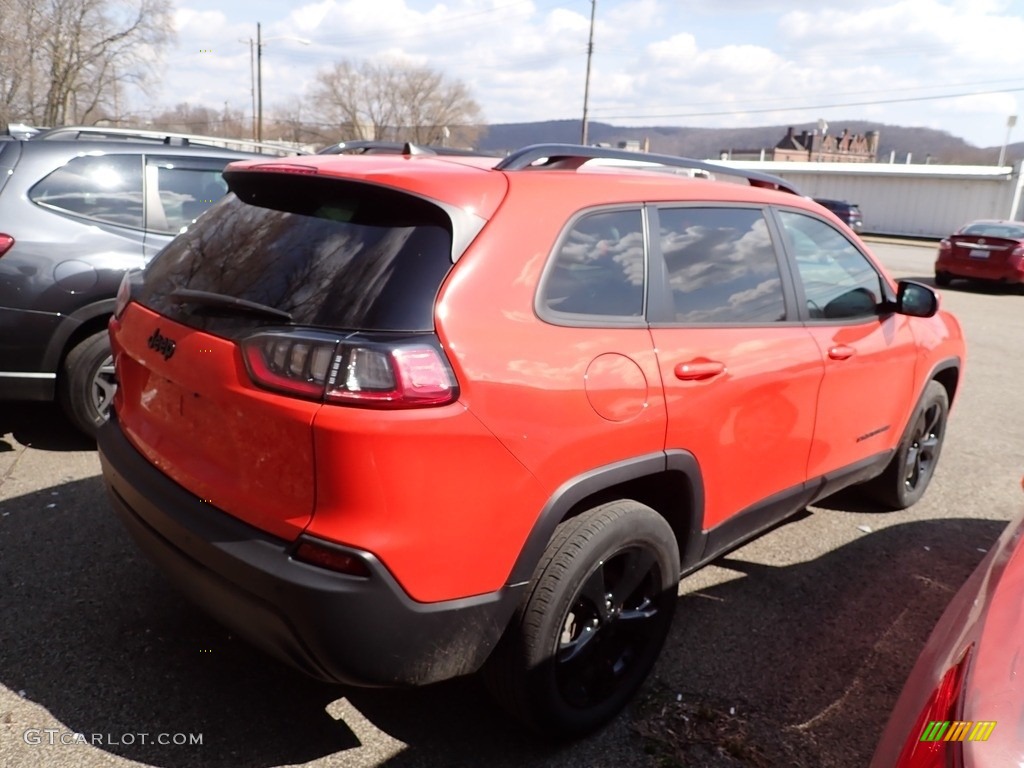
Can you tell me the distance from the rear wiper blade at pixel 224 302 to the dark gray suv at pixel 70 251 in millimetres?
2312

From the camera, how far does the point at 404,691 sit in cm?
289

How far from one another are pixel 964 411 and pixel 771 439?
479cm

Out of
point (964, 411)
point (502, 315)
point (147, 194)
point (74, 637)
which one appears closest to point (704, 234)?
point (502, 315)

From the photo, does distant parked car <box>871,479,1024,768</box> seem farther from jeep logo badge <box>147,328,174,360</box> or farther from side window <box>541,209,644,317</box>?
jeep logo badge <box>147,328,174,360</box>

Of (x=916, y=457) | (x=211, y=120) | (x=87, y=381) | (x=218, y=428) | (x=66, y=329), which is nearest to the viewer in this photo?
(x=218, y=428)

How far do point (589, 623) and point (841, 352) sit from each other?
1.71 meters

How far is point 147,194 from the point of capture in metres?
4.98

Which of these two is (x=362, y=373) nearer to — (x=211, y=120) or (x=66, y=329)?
(x=66, y=329)

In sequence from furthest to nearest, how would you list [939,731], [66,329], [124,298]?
[66,329] < [124,298] < [939,731]

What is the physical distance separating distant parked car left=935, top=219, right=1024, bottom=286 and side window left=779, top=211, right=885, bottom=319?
14535mm

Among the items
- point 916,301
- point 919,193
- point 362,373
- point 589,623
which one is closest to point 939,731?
point 589,623

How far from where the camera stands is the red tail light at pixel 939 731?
4.59ft

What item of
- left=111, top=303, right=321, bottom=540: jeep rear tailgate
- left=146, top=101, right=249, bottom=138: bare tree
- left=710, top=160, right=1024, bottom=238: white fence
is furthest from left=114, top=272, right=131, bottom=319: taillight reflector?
left=146, top=101, right=249, bottom=138: bare tree

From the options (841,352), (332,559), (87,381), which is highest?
(841,352)
